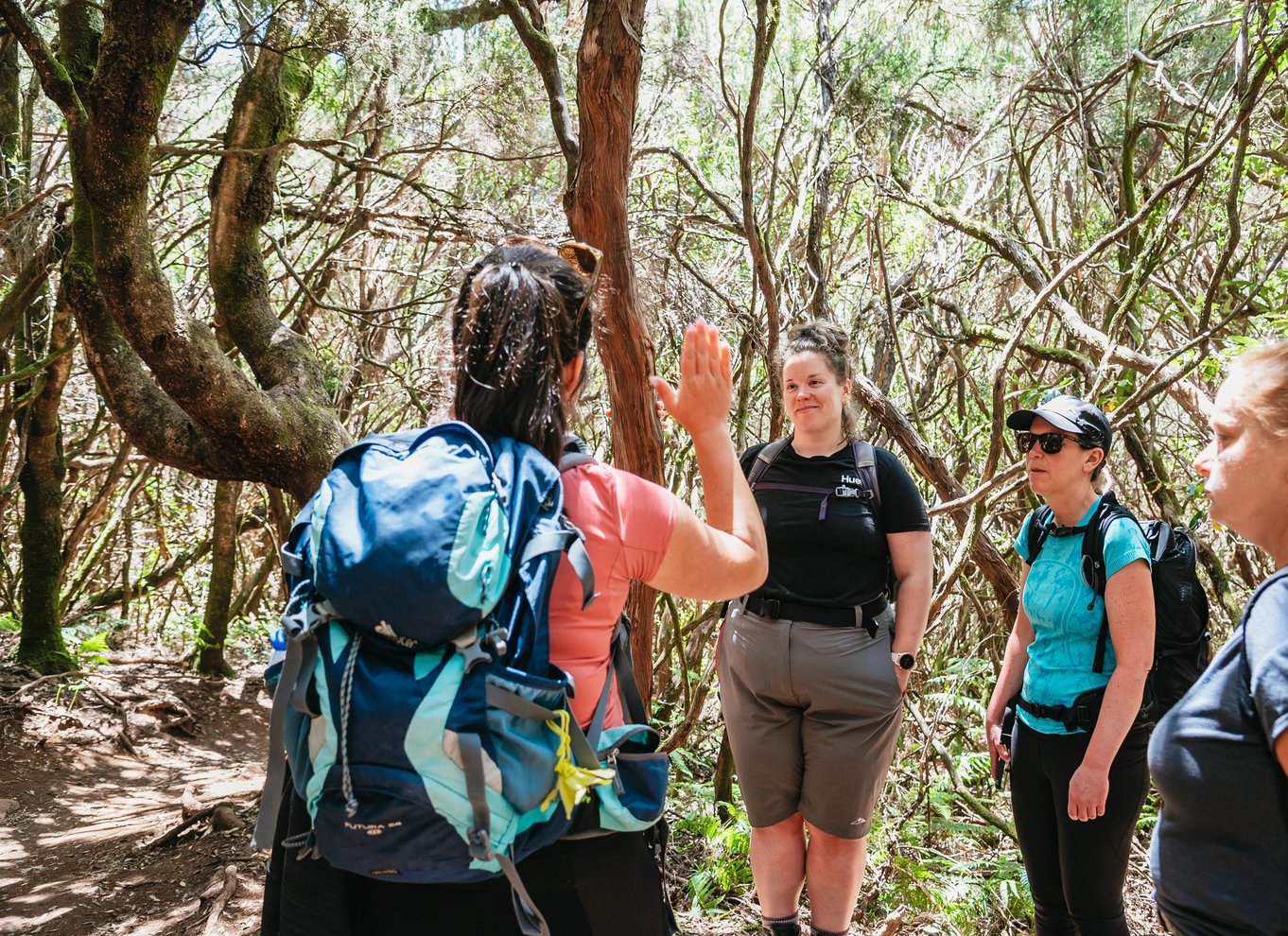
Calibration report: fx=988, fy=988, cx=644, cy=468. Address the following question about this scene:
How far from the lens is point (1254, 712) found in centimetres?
126

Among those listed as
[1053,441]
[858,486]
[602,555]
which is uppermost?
[1053,441]

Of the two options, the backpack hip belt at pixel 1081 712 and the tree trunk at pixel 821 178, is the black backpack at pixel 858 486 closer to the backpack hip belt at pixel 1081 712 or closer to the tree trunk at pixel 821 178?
the backpack hip belt at pixel 1081 712

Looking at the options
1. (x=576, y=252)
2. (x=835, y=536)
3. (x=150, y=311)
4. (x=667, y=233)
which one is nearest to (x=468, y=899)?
(x=576, y=252)

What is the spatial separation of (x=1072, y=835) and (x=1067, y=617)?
1.94ft

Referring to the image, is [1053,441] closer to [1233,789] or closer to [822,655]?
[822,655]

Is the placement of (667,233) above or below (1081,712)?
above

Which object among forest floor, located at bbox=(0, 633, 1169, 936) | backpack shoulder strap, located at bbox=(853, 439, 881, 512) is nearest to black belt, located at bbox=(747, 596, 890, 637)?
backpack shoulder strap, located at bbox=(853, 439, 881, 512)

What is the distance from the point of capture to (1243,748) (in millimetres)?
1265

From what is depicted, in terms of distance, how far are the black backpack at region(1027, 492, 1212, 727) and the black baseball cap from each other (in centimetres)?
18

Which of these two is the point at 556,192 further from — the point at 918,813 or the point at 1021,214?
the point at 918,813

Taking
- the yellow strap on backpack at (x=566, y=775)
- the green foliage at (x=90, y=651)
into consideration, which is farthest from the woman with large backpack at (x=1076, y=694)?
the green foliage at (x=90, y=651)

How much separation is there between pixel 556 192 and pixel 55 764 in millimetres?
4748

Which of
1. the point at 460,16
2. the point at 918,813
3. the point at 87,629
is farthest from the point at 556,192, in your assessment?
the point at 87,629

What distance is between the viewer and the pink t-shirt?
1513 mm
